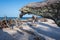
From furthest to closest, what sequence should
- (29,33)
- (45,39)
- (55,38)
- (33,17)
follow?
(33,17)
(29,33)
(55,38)
(45,39)

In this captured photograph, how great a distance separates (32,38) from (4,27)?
2113 mm

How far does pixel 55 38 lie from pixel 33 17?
16.9 feet

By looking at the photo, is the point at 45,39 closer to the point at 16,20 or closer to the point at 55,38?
the point at 55,38

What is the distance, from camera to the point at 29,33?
5281mm

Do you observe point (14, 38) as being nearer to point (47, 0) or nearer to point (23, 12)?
point (47, 0)

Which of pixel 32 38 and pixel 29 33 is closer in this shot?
pixel 32 38

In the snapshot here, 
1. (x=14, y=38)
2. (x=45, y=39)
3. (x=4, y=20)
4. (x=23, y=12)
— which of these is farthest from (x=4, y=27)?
(x=23, y=12)

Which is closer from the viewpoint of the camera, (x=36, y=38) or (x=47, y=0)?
(x=47, y=0)

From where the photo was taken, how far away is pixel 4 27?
6.44 m

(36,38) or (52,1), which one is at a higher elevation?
(52,1)

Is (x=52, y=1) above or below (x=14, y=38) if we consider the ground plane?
above

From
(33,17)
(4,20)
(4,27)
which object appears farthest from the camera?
(33,17)

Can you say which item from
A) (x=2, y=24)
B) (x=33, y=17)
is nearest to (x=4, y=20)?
(x=2, y=24)

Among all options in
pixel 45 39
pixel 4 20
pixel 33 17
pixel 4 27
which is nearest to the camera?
pixel 45 39
